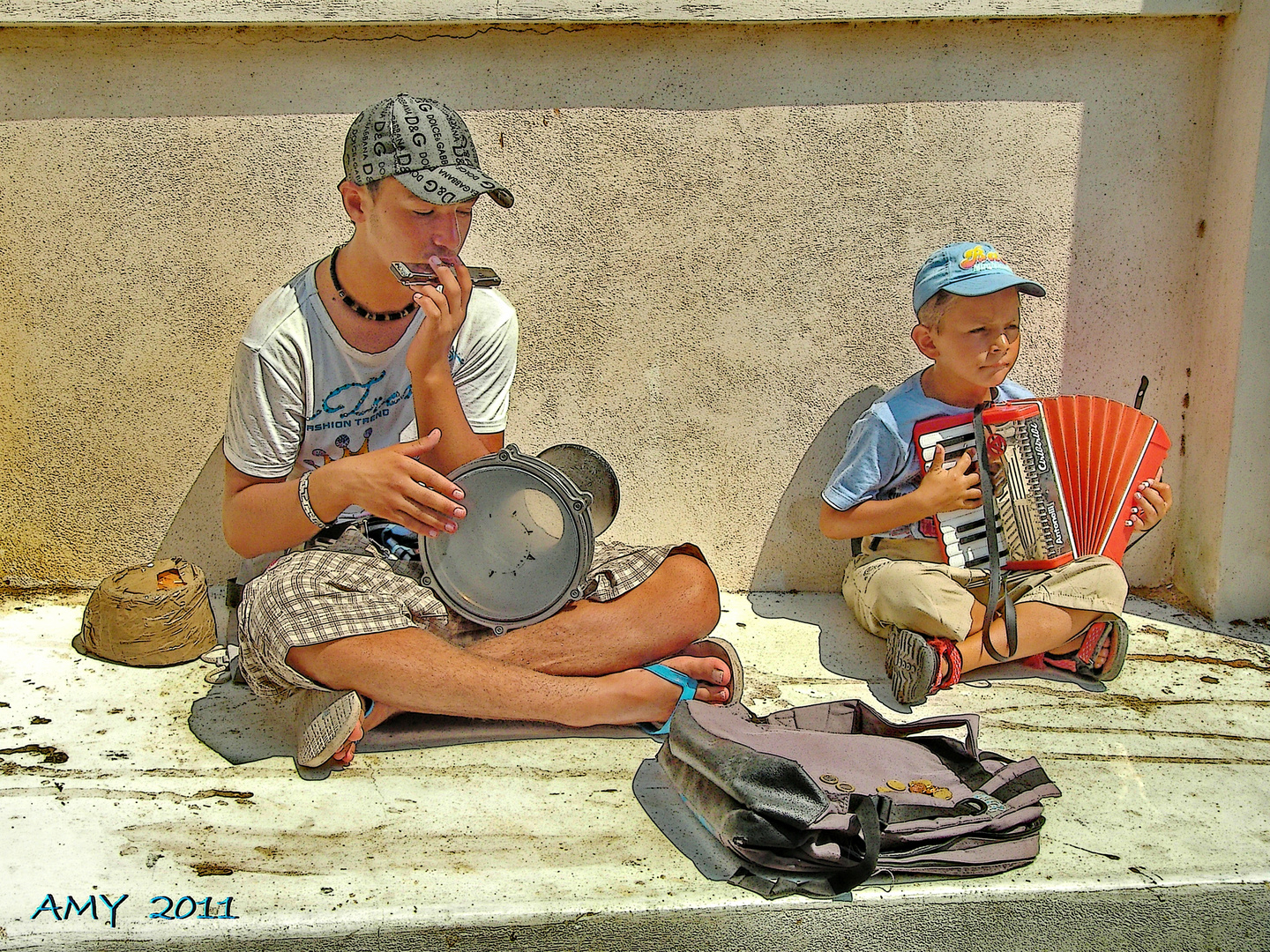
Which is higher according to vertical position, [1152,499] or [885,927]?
[1152,499]

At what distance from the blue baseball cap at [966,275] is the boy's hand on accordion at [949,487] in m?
0.47

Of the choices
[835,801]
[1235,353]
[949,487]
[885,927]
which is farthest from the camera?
[1235,353]

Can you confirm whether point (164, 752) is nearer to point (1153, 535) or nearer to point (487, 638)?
point (487, 638)

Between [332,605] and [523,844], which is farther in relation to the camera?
[332,605]

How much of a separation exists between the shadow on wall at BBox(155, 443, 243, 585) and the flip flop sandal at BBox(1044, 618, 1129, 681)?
269cm

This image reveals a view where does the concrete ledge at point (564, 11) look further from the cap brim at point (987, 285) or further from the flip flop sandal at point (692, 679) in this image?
the flip flop sandal at point (692, 679)

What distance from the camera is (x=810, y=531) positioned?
12.5 ft

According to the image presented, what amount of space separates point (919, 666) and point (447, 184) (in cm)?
179

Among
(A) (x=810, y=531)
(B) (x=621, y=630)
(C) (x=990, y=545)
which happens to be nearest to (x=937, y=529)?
(C) (x=990, y=545)

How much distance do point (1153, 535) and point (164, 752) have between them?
326 centimetres

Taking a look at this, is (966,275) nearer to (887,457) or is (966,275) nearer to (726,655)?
(887,457)

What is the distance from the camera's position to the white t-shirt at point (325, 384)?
2.82 meters

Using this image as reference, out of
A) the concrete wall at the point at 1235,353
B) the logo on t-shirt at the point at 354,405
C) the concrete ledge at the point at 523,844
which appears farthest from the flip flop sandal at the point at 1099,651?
the logo on t-shirt at the point at 354,405

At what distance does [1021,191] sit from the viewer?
11.9ft
